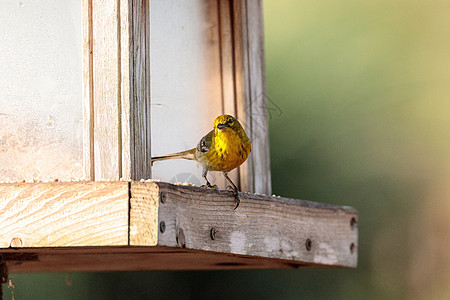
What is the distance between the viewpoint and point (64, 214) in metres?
3.05

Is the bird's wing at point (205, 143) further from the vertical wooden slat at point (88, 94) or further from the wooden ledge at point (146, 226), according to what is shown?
the vertical wooden slat at point (88, 94)

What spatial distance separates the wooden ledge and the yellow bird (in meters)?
0.42

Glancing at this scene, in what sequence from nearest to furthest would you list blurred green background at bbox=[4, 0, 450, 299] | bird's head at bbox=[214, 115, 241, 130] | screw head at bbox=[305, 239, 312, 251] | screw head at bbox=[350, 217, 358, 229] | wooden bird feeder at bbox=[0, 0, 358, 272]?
wooden bird feeder at bbox=[0, 0, 358, 272]
screw head at bbox=[305, 239, 312, 251]
bird's head at bbox=[214, 115, 241, 130]
screw head at bbox=[350, 217, 358, 229]
blurred green background at bbox=[4, 0, 450, 299]

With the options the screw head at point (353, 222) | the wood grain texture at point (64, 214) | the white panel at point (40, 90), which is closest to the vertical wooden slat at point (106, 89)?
the white panel at point (40, 90)

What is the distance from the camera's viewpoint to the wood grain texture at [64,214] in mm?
2965

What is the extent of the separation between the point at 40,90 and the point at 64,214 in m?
0.85

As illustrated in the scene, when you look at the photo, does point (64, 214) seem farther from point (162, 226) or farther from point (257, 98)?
point (257, 98)

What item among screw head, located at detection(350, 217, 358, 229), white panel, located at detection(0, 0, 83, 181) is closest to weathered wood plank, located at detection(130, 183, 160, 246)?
white panel, located at detection(0, 0, 83, 181)

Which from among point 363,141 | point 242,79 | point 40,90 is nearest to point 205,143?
point 242,79

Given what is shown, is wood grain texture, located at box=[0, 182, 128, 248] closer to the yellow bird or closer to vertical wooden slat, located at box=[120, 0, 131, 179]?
vertical wooden slat, located at box=[120, 0, 131, 179]

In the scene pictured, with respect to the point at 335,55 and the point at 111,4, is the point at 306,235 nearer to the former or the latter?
the point at 111,4

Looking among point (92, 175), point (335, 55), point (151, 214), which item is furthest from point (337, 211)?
point (335, 55)

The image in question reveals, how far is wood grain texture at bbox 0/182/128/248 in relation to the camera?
2965 mm

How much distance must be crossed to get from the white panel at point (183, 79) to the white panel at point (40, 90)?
40 cm
